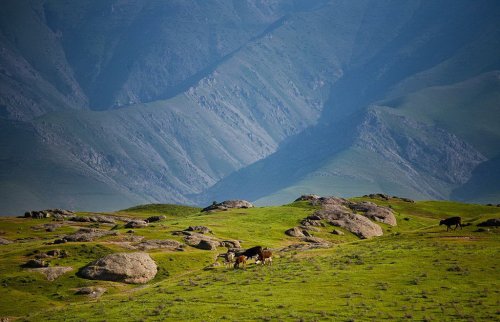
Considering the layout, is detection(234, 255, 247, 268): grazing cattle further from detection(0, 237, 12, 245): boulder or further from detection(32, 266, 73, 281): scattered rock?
detection(0, 237, 12, 245): boulder

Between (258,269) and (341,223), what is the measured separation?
70867 mm

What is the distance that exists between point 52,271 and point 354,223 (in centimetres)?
7315

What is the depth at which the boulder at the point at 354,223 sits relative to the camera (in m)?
139

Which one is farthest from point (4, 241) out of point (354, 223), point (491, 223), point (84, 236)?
point (491, 223)

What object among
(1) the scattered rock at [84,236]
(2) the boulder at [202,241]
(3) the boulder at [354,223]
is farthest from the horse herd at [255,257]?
(3) the boulder at [354,223]

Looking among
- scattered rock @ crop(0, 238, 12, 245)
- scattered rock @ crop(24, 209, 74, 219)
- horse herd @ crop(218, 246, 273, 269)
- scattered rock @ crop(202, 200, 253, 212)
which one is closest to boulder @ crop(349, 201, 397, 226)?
scattered rock @ crop(202, 200, 253, 212)

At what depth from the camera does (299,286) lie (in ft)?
206

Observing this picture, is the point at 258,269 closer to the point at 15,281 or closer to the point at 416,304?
the point at 416,304

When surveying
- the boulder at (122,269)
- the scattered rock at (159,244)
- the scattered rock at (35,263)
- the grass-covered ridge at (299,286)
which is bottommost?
the grass-covered ridge at (299,286)

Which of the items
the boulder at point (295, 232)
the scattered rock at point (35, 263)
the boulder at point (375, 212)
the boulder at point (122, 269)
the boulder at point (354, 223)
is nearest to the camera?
the boulder at point (122, 269)

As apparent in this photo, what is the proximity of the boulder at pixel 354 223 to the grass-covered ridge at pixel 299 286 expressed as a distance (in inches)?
1678

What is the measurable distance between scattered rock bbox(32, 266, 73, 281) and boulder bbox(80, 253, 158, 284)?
7.58 feet

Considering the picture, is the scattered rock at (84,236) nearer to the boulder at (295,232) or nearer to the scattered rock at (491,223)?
the boulder at (295,232)

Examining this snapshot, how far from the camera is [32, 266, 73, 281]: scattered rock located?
84.5m
